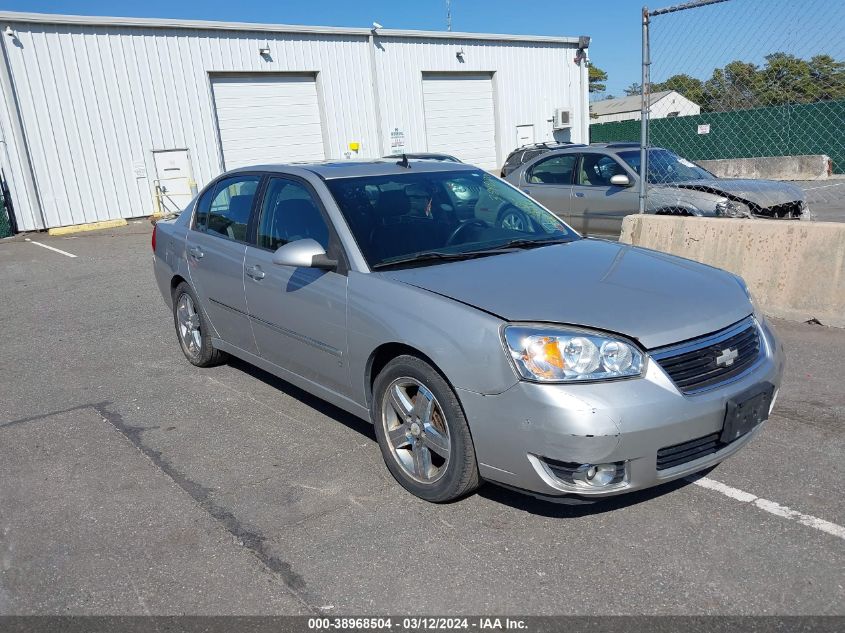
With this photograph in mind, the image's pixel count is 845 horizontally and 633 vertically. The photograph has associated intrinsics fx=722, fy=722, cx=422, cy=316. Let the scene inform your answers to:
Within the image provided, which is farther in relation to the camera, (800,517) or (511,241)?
(511,241)

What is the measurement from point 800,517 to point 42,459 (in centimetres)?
418

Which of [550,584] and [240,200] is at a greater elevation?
[240,200]

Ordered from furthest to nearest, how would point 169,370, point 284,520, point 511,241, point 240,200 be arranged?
point 169,370 < point 240,200 < point 511,241 < point 284,520

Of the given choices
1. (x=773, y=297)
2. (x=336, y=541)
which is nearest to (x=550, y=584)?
(x=336, y=541)

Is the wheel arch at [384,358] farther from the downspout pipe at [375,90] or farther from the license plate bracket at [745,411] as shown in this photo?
the downspout pipe at [375,90]

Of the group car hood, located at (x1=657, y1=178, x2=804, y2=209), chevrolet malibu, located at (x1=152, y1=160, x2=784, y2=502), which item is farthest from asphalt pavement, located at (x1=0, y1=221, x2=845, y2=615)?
car hood, located at (x1=657, y1=178, x2=804, y2=209)

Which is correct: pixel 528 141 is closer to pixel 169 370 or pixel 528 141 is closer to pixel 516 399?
pixel 169 370

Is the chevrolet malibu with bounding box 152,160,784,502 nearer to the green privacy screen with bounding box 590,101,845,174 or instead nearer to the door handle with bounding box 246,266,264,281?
the door handle with bounding box 246,266,264,281

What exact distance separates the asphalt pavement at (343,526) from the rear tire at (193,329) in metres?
0.56

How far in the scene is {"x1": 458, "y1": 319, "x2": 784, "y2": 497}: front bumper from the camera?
9.50 ft

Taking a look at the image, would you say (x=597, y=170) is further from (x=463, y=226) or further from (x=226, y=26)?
(x=226, y=26)

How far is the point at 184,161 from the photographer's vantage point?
1927cm

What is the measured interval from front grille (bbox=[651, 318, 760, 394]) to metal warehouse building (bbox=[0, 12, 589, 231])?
581 inches

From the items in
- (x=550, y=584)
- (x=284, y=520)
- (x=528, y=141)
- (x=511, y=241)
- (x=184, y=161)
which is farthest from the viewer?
(x=528, y=141)
